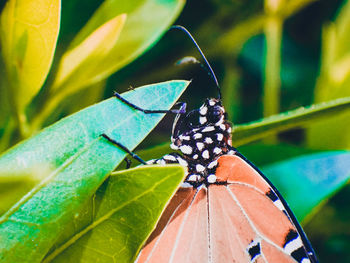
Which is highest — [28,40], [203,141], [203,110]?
[28,40]

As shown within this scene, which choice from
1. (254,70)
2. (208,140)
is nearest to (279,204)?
(208,140)

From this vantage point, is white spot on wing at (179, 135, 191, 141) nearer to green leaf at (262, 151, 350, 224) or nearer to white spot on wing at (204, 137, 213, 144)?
white spot on wing at (204, 137, 213, 144)

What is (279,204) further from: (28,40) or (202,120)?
(28,40)

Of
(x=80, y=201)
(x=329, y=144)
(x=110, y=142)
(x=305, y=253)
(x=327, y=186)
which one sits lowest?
(x=305, y=253)

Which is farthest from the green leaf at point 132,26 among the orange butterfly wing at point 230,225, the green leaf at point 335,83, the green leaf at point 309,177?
the green leaf at point 335,83

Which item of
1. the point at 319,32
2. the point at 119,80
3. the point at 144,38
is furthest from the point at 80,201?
the point at 319,32

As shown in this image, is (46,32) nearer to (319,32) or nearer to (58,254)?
(58,254)
